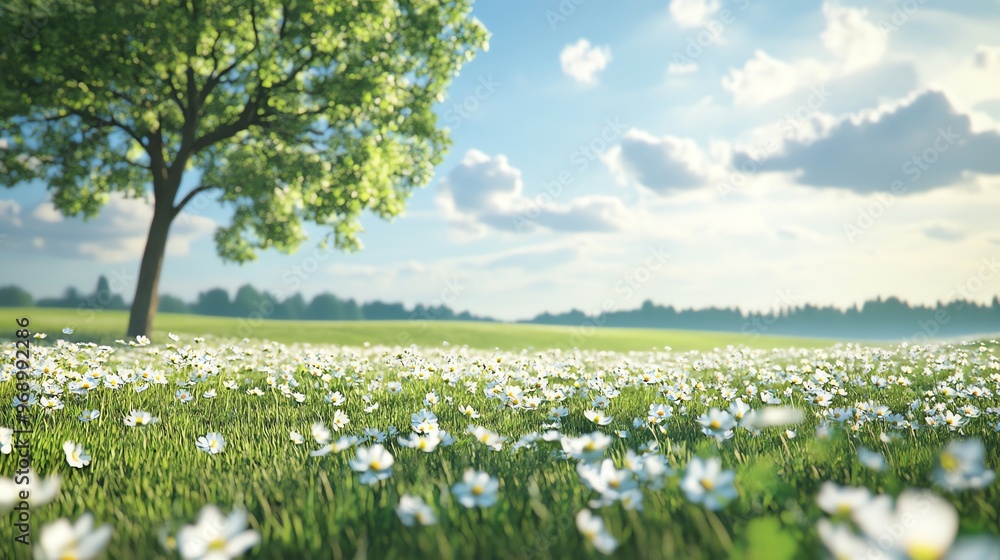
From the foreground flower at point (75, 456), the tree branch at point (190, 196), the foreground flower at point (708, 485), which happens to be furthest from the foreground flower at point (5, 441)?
the tree branch at point (190, 196)

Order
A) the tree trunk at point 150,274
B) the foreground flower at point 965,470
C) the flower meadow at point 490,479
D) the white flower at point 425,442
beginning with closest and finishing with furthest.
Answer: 1. the flower meadow at point 490,479
2. the foreground flower at point 965,470
3. the white flower at point 425,442
4. the tree trunk at point 150,274

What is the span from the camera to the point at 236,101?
64.0ft

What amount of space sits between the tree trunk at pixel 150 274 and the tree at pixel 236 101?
0.13ft

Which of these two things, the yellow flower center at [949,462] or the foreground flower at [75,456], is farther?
the foreground flower at [75,456]

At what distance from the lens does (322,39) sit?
1669 cm

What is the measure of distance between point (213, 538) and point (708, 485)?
5.10ft

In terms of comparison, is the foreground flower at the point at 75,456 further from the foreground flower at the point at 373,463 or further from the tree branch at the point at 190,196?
the tree branch at the point at 190,196

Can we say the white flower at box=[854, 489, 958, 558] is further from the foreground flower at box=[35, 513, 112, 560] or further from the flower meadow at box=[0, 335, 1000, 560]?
the foreground flower at box=[35, 513, 112, 560]

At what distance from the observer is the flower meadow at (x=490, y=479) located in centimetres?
166

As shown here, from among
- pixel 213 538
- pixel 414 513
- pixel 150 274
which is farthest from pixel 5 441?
pixel 150 274

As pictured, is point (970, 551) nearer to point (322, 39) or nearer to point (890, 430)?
point (890, 430)

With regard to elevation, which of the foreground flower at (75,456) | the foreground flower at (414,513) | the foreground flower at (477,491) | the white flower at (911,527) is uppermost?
the white flower at (911,527)

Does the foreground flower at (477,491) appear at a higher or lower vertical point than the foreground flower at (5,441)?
higher

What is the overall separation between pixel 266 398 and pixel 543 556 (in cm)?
486
